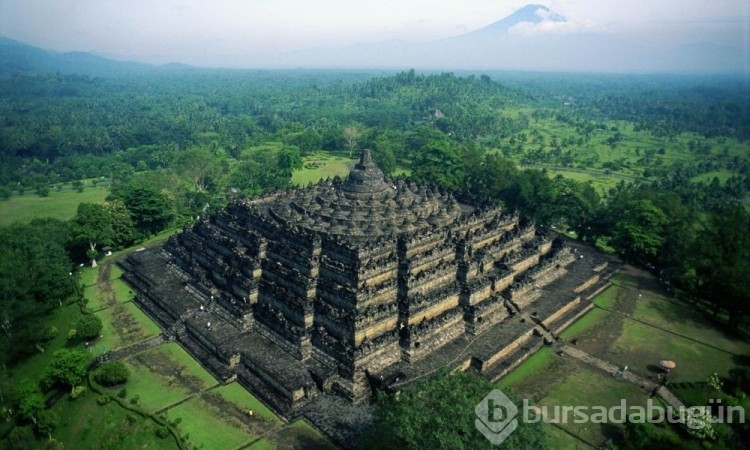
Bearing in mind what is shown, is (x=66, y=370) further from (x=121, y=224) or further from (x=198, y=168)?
(x=198, y=168)

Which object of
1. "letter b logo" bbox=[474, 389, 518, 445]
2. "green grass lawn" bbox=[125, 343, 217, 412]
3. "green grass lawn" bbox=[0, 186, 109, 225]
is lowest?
"green grass lawn" bbox=[0, 186, 109, 225]

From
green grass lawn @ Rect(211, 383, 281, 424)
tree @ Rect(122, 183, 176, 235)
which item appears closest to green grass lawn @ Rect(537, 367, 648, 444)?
green grass lawn @ Rect(211, 383, 281, 424)

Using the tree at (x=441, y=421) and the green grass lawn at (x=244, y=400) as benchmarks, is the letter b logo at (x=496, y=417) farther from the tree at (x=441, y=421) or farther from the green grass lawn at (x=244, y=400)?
the green grass lawn at (x=244, y=400)

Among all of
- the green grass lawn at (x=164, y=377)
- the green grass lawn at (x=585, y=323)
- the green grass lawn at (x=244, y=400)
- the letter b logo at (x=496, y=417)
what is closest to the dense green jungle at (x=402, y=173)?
the green grass lawn at (x=164, y=377)

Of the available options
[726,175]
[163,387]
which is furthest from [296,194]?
[726,175]

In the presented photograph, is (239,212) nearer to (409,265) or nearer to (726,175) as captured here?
(409,265)

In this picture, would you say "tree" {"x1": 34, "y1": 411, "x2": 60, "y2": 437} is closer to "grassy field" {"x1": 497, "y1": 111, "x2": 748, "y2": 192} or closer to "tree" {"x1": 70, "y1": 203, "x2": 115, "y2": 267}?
"tree" {"x1": 70, "y1": 203, "x2": 115, "y2": 267}
